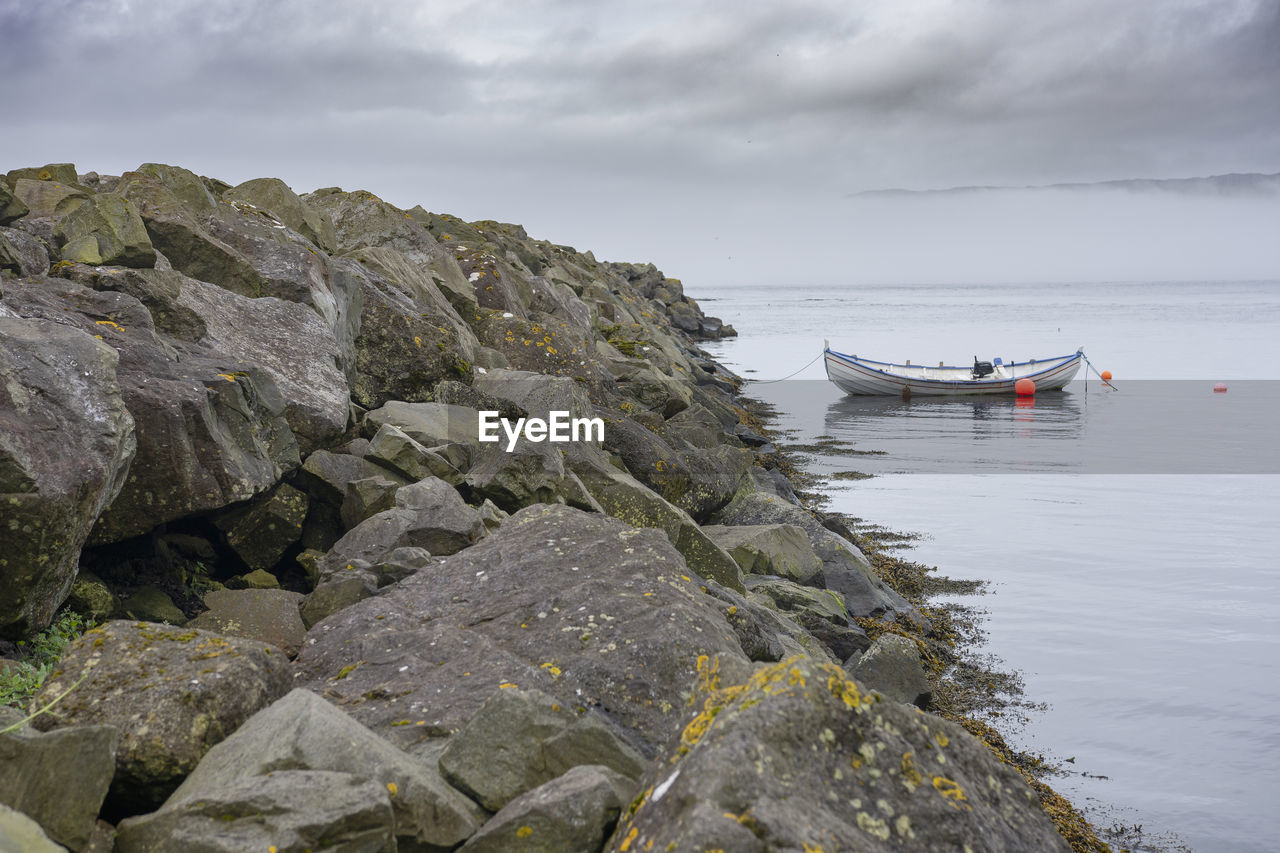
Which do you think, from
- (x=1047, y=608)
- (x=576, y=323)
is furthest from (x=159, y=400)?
(x=576, y=323)

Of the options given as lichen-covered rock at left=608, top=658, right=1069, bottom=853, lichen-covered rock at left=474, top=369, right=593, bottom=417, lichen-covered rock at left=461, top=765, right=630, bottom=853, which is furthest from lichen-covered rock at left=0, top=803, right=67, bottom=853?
lichen-covered rock at left=474, top=369, right=593, bottom=417

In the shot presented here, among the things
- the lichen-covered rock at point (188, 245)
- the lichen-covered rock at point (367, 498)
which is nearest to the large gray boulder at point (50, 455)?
the lichen-covered rock at point (367, 498)

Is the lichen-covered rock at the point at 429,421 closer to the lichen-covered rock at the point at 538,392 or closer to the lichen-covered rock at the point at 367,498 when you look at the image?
the lichen-covered rock at the point at 538,392

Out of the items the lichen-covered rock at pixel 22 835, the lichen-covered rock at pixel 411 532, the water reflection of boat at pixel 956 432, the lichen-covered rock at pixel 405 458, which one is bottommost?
the water reflection of boat at pixel 956 432

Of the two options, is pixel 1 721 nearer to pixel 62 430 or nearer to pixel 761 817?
pixel 62 430

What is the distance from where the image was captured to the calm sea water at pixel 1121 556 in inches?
376

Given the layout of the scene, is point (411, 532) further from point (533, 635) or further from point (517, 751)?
point (517, 751)

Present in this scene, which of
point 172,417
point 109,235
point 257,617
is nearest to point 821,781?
point 257,617

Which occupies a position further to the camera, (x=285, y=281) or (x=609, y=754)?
(x=285, y=281)

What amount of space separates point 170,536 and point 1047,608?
11.7 meters

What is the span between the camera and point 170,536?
8.13 meters

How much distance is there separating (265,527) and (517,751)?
4.76m

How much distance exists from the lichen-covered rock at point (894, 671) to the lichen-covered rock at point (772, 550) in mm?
1977

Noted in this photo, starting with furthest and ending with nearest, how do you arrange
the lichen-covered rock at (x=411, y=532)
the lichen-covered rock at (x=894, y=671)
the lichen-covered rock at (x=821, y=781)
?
1. the lichen-covered rock at (x=894, y=671)
2. the lichen-covered rock at (x=411, y=532)
3. the lichen-covered rock at (x=821, y=781)
